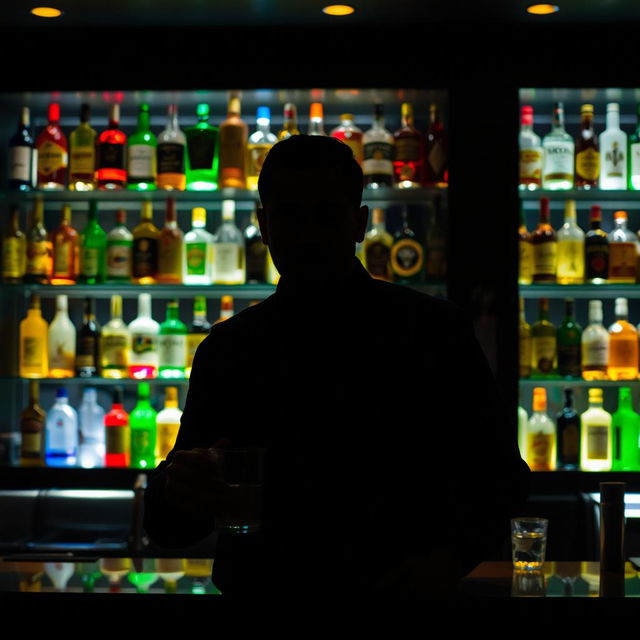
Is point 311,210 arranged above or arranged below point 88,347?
above

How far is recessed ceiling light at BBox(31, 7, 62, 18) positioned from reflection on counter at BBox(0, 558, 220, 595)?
1.58 meters

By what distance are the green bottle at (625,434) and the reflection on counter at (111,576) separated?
5.55 feet

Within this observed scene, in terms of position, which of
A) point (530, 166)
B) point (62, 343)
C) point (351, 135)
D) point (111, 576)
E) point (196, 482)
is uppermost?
point (351, 135)

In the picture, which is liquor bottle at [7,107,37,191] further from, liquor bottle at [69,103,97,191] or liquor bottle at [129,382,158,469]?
liquor bottle at [129,382,158,469]

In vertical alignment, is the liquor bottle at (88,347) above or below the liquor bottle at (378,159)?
below

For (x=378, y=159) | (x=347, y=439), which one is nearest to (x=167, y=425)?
(x=378, y=159)

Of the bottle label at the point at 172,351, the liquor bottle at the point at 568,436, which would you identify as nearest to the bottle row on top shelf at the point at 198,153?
the bottle label at the point at 172,351

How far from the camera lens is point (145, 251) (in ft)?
10.4

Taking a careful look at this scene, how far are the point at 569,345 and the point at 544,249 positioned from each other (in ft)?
1.03

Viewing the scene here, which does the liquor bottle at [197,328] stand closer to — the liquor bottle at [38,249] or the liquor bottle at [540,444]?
the liquor bottle at [38,249]

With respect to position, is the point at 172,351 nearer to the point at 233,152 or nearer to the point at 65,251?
the point at 65,251

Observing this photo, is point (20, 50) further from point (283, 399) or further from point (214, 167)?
point (283, 399)

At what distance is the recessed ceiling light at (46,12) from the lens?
109 inches

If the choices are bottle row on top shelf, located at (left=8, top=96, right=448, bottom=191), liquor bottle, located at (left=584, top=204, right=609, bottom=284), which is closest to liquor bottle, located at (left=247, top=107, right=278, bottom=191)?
bottle row on top shelf, located at (left=8, top=96, right=448, bottom=191)
